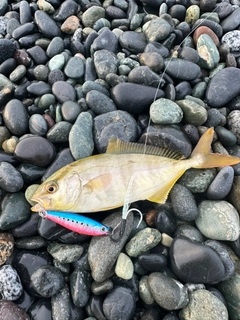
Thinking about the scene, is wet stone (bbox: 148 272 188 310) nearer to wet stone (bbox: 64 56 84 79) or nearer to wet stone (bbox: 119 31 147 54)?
wet stone (bbox: 64 56 84 79)

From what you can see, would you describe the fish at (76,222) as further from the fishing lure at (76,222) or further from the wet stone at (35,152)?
the wet stone at (35,152)

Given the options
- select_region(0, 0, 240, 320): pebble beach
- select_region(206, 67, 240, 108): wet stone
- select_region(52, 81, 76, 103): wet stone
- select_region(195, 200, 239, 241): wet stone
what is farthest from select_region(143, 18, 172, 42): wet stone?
select_region(195, 200, 239, 241): wet stone

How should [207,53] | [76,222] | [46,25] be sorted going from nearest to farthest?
[76,222]
[207,53]
[46,25]

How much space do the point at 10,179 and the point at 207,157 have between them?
97.3 inches

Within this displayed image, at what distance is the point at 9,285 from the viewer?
328 cm

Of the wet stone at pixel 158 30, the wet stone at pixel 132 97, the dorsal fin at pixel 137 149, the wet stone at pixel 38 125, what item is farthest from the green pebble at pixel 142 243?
the wet stone at pixel 158 30

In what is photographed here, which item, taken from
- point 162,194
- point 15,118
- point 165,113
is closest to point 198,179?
point 162,194

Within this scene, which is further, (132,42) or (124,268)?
(132,42)

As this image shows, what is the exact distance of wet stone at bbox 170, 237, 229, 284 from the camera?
3355 mm

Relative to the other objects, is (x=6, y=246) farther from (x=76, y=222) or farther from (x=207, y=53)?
(x=207, y=53)

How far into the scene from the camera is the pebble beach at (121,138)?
11.0 ft

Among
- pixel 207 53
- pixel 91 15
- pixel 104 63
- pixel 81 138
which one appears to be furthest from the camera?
pixel 91 15

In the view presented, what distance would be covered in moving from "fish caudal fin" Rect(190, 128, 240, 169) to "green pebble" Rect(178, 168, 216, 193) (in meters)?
0.17

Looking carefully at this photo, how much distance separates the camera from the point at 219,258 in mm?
3406
